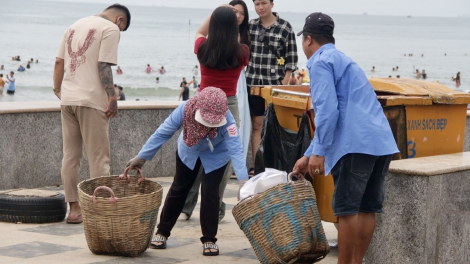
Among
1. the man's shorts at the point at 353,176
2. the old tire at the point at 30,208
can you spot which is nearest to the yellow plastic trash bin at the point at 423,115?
the man's shorts at the point at 353,176

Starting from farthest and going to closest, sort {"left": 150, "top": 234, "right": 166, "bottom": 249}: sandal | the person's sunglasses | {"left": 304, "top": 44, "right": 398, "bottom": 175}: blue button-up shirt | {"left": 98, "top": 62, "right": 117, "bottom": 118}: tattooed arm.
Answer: the person's sunglasses < {"left": 98, "top": 62, "right": 117, "bottom": 118}: tattooed arm < {"left": 150, "top": 234, "right": 166, "bottom": 249}: sandal < {"left": 304, "top": 44, "right": 398, "bottom": 175}: blue button-up shirt

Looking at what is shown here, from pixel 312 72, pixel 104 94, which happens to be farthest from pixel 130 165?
pixel 312 72

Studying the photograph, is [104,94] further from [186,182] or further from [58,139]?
[58,139]

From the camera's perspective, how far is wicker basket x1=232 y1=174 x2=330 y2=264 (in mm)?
4723

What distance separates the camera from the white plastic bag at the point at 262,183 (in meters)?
4.93

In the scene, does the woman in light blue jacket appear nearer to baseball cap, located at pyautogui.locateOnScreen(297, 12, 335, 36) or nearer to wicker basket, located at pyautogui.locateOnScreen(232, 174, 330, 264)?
wicker basket, located at pyautogui.locateOnScreen(232, 174, 330, 264)

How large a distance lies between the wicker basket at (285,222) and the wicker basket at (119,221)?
80 centimetres

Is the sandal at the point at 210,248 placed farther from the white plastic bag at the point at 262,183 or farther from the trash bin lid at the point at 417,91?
the trash bin lid at the point at 417,91

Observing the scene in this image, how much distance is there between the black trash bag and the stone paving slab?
2.18 ft

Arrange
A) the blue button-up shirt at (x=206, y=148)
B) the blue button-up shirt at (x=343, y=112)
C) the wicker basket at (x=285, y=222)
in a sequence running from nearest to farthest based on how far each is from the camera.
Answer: the blue button-up shirt at (x=343, y=112)
the wicker basket at (x=285, y=222)
the blue button-up shirt at (x=206, y=148)

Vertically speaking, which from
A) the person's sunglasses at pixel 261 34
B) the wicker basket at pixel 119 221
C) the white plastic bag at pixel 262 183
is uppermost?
the person's sunglasses at pixel 261 34

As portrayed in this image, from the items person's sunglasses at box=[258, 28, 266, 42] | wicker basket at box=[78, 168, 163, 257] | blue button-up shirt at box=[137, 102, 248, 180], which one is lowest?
wicker basket at box=[78, 168, 163, 257]

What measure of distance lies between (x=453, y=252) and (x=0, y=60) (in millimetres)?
78478

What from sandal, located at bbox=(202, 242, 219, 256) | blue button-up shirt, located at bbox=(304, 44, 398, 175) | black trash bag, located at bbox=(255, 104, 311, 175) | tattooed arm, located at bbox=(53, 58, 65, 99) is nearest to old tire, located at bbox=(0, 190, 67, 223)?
tattooed arm, located at bbox=(53, 58, 65, 99)
